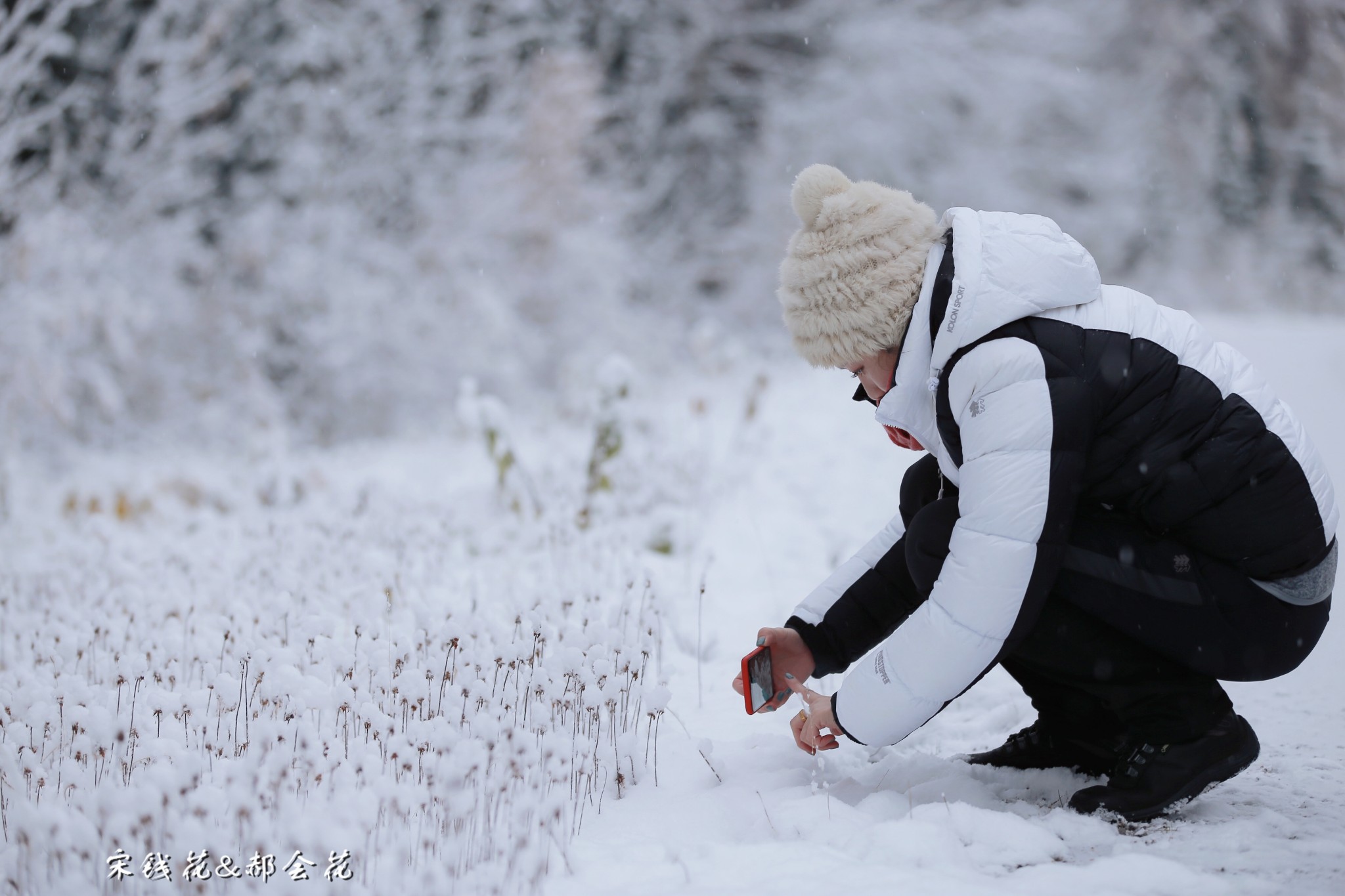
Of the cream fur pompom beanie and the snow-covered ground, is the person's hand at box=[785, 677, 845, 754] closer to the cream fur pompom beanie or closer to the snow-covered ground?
the snow-covered ground

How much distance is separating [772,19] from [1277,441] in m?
14.6

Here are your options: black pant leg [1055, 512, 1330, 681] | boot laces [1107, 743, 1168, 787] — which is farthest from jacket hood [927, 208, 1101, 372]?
boot laces [1107, 743, 1168, 787]

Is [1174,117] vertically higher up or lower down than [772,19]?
lower down

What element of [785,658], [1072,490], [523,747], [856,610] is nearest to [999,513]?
[1072,490]

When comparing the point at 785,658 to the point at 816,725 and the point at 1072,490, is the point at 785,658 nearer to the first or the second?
the point at 816,725

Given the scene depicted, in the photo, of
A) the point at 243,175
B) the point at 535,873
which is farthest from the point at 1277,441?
the point at 243,175

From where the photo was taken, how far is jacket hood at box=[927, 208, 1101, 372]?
1.71 metres

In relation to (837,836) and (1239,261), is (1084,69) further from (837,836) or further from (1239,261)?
(837,836)

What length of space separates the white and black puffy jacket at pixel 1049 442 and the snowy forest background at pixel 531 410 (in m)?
0.37

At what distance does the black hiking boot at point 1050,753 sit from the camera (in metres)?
1.96

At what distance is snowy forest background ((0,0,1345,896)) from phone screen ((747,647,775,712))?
0.20 m

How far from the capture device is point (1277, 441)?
175 cm

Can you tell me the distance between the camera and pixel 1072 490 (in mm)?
1666

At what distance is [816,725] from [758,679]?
0.63 ft
